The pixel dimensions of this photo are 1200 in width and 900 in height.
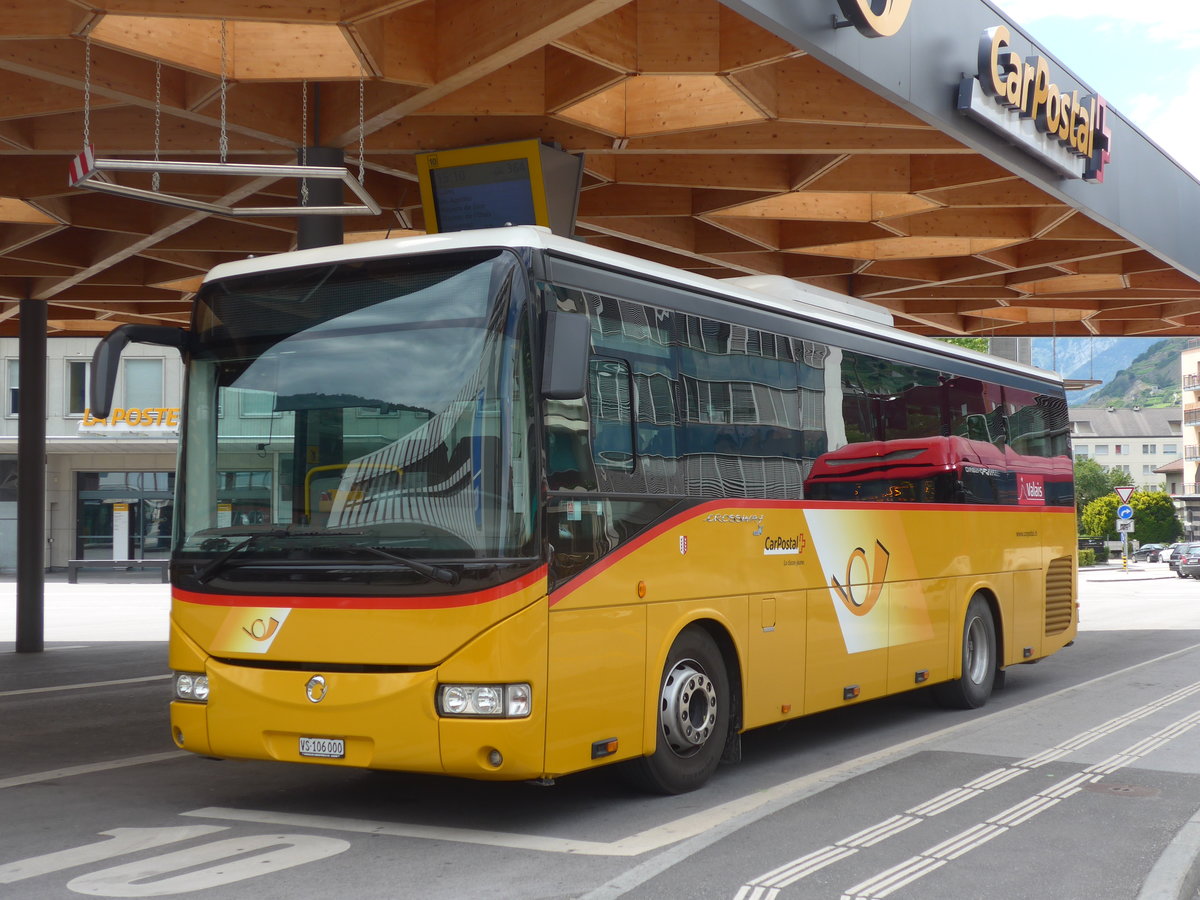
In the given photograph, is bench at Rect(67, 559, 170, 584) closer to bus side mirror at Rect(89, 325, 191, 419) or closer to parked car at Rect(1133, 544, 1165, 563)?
bus side mirror at Rect(89, 325, 191, 419)

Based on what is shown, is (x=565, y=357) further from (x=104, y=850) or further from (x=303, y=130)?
(x=303, y=130)

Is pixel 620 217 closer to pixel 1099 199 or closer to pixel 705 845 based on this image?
pixel 1099 199

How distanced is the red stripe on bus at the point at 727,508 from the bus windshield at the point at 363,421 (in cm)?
54

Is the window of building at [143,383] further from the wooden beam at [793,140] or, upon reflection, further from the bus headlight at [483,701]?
the bus headlight at [483,701]

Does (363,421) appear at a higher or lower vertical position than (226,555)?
higher

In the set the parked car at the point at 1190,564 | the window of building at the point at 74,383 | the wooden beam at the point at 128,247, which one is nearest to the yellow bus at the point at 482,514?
the wooden beam at the point at 128,247

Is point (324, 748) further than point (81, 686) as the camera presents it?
No

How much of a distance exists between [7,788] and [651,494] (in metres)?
4.68

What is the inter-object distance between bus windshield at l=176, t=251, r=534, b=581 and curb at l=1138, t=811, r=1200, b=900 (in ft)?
10.9

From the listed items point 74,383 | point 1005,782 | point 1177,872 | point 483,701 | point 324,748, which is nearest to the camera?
point 1177,872

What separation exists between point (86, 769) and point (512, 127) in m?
6.73

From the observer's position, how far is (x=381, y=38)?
10.5m

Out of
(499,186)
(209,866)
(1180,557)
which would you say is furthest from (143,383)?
(209,866)

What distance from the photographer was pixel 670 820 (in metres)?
7.43
